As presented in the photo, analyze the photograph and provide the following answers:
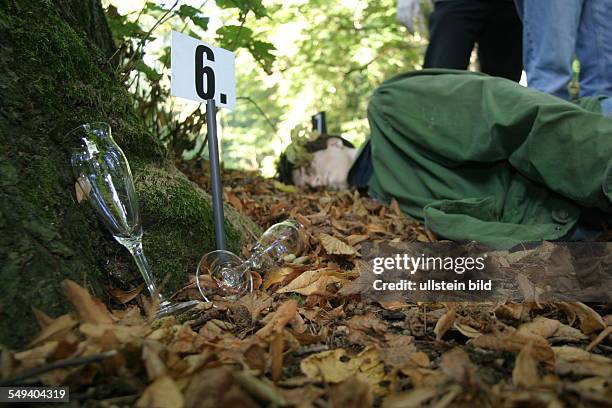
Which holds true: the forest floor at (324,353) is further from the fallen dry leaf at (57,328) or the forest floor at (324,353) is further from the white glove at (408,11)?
the white glove at (408,11)

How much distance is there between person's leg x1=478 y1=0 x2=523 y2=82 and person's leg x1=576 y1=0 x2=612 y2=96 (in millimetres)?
705

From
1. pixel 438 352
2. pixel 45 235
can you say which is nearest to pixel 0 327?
pixel 45 235

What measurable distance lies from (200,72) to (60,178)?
65cm

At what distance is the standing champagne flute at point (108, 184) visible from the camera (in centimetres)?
123

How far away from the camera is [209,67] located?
5.65 ft

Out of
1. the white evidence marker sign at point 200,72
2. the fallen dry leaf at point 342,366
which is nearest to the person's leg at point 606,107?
the white evidence marker sign at point 200,72

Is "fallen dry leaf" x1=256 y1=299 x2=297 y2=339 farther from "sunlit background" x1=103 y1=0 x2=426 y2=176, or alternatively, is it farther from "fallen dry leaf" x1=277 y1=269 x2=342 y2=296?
"sunlit background" x1=103 y1=0 x2=426 y2=176

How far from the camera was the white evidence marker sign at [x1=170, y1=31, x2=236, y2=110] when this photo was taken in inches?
61.6

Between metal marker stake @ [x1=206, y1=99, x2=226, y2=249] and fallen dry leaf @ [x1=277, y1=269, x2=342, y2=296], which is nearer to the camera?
fallen dry leaf @ [x1=277, y1=269, x2=342, y2=296]

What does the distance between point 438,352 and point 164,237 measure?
93 cm

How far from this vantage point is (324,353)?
3.26 feet

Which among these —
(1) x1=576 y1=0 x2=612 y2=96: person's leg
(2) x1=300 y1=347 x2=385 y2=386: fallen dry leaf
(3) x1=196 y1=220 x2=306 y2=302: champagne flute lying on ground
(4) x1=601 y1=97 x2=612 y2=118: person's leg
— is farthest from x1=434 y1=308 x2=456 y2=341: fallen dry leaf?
(1) x1=576 y1=0 x2=612 y2=96: person's leg

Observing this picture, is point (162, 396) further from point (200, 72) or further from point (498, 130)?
point (498, 130)

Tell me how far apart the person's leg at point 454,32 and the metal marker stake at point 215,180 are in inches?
86.0
